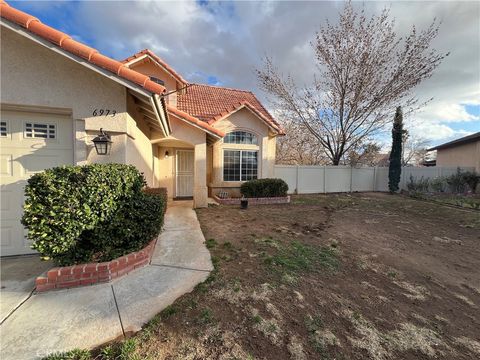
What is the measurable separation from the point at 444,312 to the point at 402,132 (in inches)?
736

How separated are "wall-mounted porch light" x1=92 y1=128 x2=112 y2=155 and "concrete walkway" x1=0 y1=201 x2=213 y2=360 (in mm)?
2573

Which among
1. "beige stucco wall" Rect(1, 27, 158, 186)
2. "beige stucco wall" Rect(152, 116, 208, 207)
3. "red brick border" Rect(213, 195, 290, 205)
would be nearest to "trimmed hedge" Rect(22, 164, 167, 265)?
"beige stucco wall" Rect(1, 27, 158, 186)

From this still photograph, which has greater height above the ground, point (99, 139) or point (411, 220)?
point (99, 139)

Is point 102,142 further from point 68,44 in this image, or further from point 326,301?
point 326,301

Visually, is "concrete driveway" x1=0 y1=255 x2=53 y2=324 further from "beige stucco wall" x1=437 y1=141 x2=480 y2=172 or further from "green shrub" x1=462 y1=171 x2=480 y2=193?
"beige stucco wall" x1=437 y1=141 x2=480 y2=172

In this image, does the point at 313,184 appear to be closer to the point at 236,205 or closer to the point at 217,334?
the point at 236,205

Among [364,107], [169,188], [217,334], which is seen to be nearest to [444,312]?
[217,334]

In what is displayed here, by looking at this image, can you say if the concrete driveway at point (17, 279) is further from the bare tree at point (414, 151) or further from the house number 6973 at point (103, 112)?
the bare tree at point (414, 151)

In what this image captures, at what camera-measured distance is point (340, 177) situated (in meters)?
18.1

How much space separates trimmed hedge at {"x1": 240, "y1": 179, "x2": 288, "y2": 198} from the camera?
12180mm

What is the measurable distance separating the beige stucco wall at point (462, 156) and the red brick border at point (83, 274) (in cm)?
2764

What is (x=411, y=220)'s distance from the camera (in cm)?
934

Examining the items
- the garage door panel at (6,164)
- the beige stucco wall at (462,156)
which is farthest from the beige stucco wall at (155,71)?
the beige stucco wall at (462,156)

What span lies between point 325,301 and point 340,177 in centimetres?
Result: 1609
